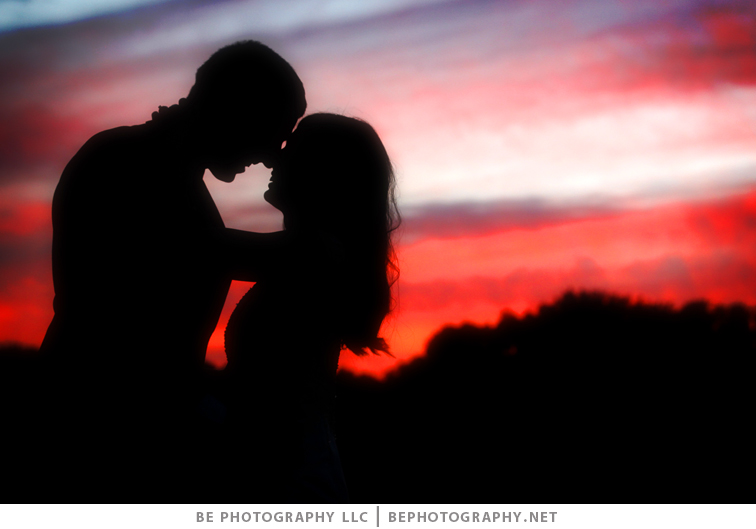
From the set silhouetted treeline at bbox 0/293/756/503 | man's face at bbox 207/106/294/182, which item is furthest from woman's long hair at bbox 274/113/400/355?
silhouetted treeline at bbox 0/293/756/503

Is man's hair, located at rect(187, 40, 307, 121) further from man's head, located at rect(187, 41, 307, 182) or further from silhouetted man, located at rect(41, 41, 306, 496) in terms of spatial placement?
silhouetted man, located at rect(41, 41, 306, 496)

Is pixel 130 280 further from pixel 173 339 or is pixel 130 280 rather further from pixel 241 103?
pixel 241 103

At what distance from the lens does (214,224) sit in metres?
2.48

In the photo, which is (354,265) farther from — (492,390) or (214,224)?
(492,390)

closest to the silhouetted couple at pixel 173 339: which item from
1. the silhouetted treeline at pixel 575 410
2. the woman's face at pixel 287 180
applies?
the woman's face at pixel 287 180

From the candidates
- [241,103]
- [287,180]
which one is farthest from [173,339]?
[241,103]

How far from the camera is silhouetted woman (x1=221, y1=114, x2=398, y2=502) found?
2.29m

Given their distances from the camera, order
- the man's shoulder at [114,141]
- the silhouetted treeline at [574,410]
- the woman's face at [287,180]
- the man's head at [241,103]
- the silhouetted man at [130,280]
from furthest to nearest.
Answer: the silhouetted treeline at [574,410], the woman's face at [287,180], the man's head at [241,103], the man's shoulder at [114,141], the silhouetted man at [130,280]

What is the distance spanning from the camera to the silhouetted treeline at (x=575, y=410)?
200 inches

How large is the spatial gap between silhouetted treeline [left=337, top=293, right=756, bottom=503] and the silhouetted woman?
2056 mm

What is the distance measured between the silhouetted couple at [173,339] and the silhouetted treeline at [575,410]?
2.23 meters

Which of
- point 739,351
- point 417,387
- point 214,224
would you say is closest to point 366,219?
point 214,224

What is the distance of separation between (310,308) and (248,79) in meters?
1.09

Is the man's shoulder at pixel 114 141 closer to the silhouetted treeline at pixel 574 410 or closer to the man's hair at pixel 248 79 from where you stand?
the man's hair at pixel 248 79
